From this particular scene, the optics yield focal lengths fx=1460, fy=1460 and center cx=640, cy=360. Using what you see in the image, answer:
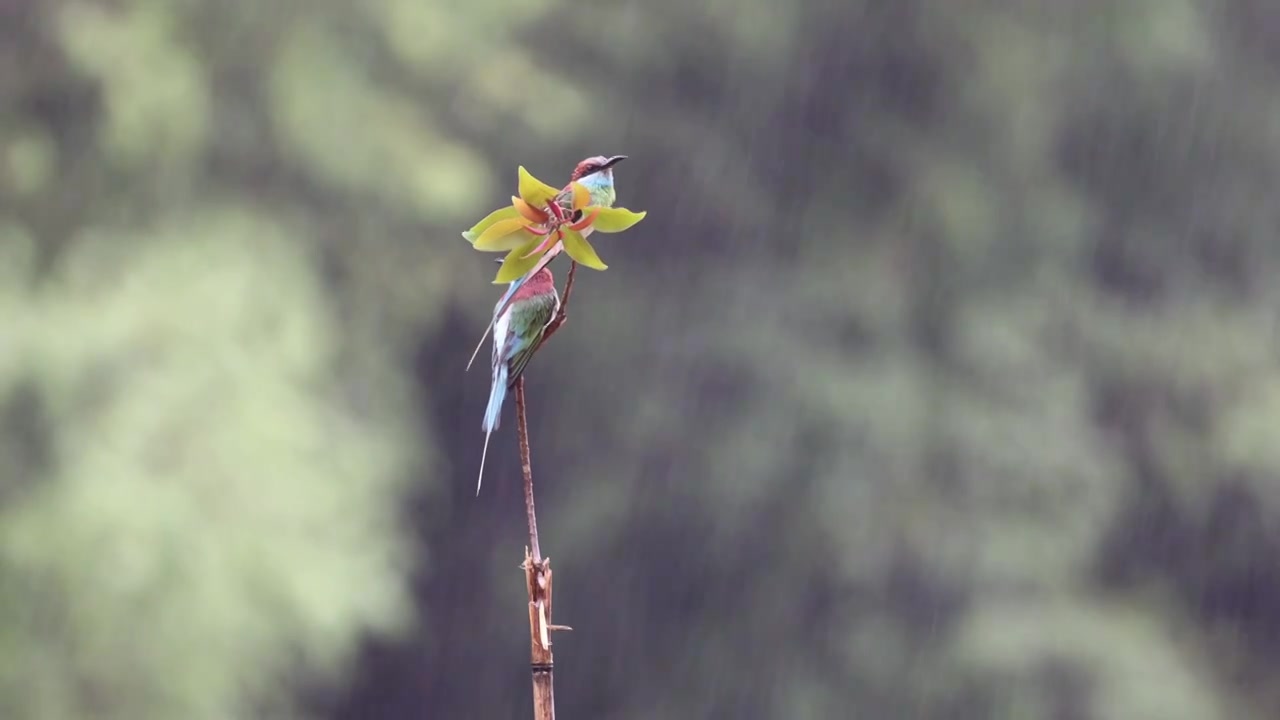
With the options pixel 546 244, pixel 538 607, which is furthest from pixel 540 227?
pixel 538 607

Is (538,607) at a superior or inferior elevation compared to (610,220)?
inferior

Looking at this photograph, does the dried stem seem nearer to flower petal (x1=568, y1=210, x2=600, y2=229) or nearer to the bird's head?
flower petal (x1=568, y1=210, x2=600, y2=229)

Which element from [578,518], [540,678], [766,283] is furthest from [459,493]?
[540,678]

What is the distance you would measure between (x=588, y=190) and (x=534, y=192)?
A: 0.04 metres

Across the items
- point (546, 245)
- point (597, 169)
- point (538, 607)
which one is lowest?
point (538, 607)

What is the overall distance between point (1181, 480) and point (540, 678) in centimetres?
503

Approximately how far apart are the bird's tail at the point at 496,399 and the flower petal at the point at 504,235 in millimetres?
67

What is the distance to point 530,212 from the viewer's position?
1.65 ft

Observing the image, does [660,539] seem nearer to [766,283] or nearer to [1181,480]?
[766,283]

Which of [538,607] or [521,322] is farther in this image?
[521,322]

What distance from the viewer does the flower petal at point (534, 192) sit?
1.60ft

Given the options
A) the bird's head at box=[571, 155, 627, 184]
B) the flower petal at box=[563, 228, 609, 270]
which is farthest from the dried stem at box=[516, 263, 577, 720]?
the bird's head at box=[571, 155, 627, 184]

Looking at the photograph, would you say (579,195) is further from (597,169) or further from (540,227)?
(597,169)

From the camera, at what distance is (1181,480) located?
5.12 metres
